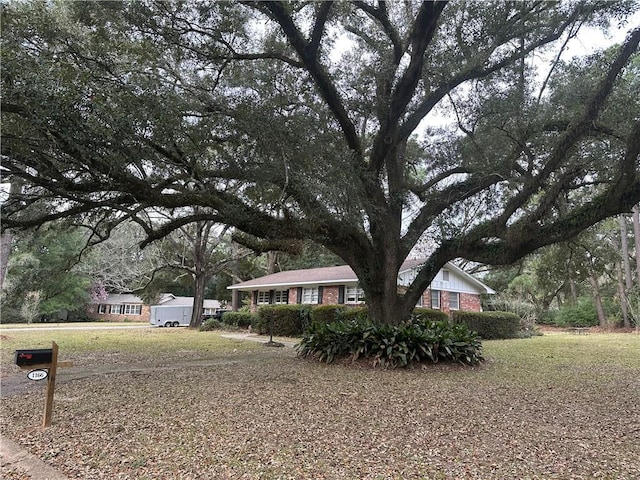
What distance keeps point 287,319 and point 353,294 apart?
12.4ft

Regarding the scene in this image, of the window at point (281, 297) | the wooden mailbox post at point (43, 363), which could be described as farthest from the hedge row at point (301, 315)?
the wooden mailbox post at point (43, 363)

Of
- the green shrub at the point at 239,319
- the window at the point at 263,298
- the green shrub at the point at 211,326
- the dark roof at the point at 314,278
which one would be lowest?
the green shrub at the point at 211,326

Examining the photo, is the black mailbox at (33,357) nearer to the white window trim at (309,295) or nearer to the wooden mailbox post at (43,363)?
the wooden mailbox post at (43,363)

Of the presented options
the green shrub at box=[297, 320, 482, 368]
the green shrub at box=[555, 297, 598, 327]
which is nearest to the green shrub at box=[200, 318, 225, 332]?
the green shrub at box=[297, 320, 482, 368]

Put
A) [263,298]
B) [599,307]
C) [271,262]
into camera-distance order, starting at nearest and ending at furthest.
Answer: [263,298] < [599,307] < [271,262]

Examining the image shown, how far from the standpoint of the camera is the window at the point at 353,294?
19.7 m

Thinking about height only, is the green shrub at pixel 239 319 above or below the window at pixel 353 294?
below

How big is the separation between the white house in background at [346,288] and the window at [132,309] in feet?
64.5

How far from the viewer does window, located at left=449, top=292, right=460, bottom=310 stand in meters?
22.2

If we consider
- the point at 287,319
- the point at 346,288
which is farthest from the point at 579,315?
the point at 287,319

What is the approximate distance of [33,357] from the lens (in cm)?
482

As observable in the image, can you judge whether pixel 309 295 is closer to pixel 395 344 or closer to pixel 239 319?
pixel 239 319

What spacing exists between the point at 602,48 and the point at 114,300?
141ft

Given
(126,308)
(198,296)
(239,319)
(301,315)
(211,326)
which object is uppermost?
(198,296)
